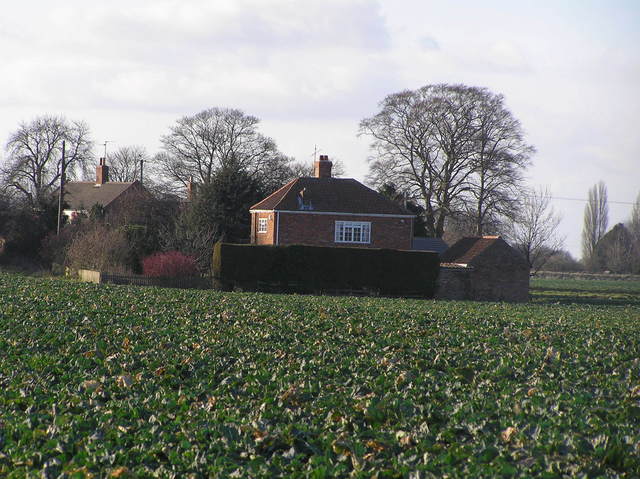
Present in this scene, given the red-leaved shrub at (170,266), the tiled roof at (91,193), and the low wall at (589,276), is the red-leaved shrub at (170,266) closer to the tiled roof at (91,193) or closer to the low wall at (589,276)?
the tiled roof at (91,193)

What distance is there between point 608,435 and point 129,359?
7.85 metres

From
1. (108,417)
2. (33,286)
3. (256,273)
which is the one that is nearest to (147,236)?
(256,273)

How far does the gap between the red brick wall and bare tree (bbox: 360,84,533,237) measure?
517 inches

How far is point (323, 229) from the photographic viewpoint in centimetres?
4472

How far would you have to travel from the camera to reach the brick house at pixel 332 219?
147 ft

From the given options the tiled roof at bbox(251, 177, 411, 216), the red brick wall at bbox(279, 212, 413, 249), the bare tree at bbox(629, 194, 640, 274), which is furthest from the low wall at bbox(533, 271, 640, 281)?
the red brick wall at bbox(279, 212, 413, 249)

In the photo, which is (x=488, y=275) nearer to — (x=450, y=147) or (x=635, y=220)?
(x=450, y=147)

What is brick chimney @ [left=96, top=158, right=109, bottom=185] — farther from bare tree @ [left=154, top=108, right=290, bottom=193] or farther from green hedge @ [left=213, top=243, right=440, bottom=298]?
green hedge @ [left=213, top=243, right=440, bottom=298]

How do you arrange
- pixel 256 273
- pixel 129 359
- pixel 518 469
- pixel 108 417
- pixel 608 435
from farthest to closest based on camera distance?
pixel 256 273 → pixel 129 359 → pixel 108 417 → pixel 608 435 → pixel 518 469

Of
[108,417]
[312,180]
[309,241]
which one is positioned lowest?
[108,417]

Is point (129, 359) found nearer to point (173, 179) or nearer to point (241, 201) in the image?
point (241, 201)

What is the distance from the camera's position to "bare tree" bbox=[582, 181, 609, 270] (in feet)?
327

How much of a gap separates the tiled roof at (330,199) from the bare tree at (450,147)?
11305mm

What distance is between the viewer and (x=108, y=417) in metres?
9.46
